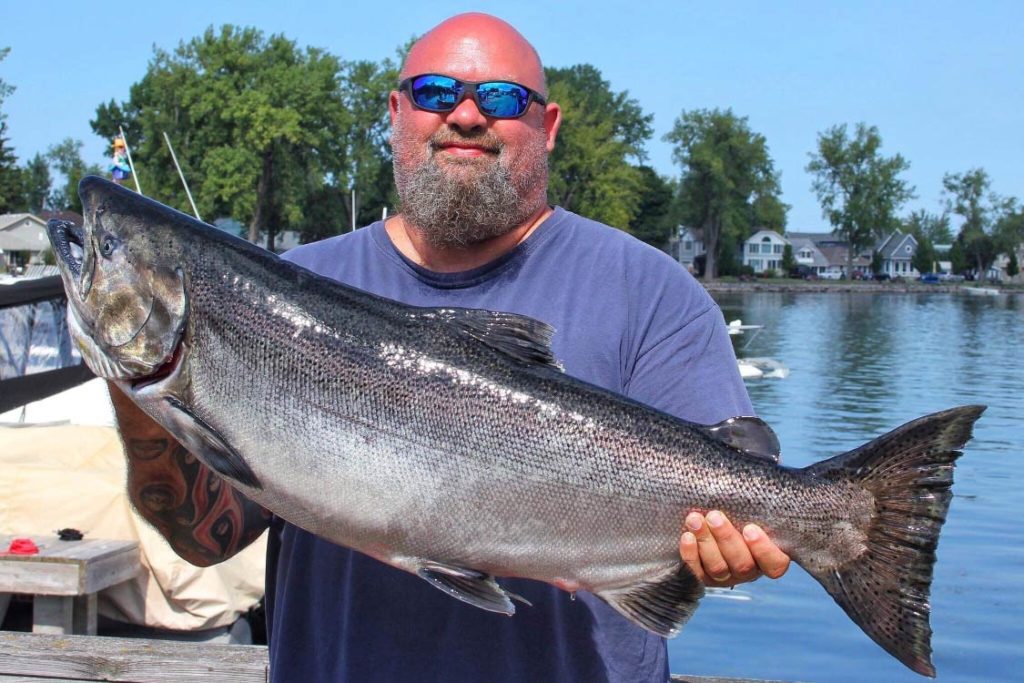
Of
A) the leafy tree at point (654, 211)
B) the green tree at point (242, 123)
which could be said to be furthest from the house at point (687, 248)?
the green tree at point (242, 123)

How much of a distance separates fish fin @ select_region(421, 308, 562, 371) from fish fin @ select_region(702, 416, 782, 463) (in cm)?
46

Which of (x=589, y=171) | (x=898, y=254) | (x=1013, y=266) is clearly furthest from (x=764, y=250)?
(x=589, y=171)

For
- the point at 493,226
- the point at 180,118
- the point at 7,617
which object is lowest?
the point at 7,617

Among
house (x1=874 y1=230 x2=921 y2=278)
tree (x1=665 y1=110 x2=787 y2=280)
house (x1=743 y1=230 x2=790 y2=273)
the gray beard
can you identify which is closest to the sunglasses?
the gray beard

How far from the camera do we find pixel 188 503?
3137mm

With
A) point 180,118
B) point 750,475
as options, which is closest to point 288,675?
point 750,475

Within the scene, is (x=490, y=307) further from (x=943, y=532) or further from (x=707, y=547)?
(x=943, y=532)

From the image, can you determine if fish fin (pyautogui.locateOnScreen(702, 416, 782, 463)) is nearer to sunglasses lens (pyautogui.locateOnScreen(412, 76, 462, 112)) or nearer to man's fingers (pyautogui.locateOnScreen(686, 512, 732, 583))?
man's fingers (pyautogui.locateOnScreen(686, 512, 732, 583))

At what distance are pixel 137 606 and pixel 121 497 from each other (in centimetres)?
68

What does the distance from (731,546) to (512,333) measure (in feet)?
2.57

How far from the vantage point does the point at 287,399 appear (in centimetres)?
277

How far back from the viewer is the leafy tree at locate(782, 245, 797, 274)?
443 feet

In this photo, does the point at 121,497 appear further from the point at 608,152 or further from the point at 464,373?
the point at 608,152

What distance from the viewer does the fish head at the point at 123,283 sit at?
275 centimetres
